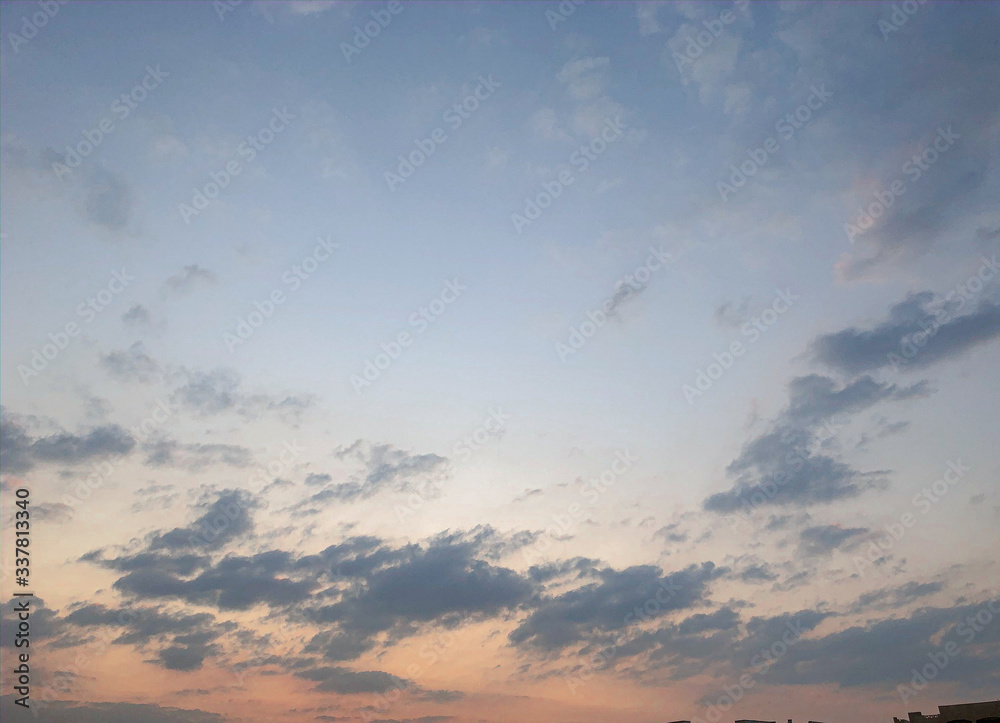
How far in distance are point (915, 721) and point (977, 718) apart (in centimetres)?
587

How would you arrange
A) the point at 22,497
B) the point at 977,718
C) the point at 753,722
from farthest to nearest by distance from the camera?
the point at 753,722 < the point at 977,718 < the point at 22,497

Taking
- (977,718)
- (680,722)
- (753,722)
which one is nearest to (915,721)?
(977,718)

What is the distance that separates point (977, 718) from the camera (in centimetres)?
7475

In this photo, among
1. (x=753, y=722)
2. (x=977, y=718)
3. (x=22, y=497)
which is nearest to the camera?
(x=22, y=497)

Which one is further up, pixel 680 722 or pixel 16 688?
pixel 16 688

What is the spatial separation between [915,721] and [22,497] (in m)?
88.2

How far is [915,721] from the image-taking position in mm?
78438

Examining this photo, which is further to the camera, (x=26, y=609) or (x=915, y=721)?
(x=915, y=721)

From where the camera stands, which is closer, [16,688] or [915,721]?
[16,688]

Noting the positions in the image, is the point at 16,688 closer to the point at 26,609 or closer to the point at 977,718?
the point at 26,609

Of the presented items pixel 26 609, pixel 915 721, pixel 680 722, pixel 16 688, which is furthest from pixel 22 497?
pixel 915 721

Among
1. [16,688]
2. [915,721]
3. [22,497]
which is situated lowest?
[915,721]

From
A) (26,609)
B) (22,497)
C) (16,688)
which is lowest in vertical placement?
(16,688)

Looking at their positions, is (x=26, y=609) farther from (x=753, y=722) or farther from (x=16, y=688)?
(x=753, y=722)
